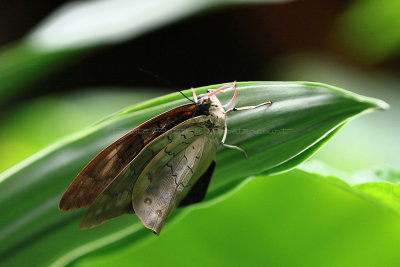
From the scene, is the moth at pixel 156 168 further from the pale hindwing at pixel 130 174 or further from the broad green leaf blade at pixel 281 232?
the broad green leaf blade at pixel 281 232

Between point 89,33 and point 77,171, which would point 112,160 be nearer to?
Result: point 77,171

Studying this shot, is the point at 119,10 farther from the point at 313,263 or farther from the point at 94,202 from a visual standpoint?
the point at 313,263

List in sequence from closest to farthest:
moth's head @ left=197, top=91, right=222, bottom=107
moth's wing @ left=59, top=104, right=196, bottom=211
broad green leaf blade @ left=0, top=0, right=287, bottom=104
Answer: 1. moth's wing @ left=59, top=104, right=196, bottom=211
2. moth's head @ left=197, top=91, right=222, bottom=107
3. broad green leaf blade @ left=0, top=0, right=287, bottom=104

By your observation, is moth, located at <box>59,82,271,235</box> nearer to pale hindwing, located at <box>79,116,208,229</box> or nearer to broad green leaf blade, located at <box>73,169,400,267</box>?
pale hindwing, located at <box>79,116,208,229</box>

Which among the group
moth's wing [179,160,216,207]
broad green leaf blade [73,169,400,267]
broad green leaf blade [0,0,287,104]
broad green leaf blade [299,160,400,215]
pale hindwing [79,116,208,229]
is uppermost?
broad green leaf blade [0,0,287,104]

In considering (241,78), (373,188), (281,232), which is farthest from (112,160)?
(241,78)

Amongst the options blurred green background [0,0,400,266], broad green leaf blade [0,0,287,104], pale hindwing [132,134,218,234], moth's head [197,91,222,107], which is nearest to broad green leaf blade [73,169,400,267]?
blurred green background [0,0,400,266]
